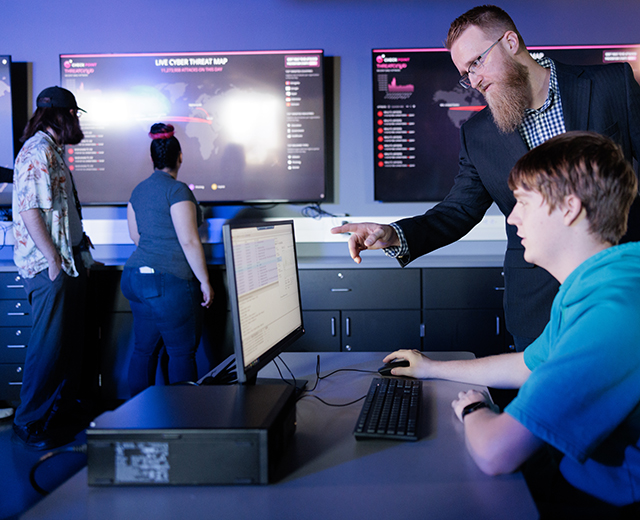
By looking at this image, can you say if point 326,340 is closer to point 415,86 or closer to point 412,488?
point 415,86

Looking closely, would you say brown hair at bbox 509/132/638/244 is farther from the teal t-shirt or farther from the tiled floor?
the tiled floor

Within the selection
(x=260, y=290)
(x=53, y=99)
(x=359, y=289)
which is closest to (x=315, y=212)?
(x=359, y=289)

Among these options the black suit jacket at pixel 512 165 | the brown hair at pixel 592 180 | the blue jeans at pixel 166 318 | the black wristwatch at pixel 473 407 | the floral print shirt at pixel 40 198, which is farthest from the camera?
the blue jeans at pixel 166 318

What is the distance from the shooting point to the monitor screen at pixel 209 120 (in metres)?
3.16

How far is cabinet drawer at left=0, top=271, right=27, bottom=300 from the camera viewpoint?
2727 mm

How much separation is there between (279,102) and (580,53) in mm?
1952

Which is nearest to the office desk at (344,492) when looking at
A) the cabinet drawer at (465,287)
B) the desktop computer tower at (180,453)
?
the desktop computer tower at (180,453)

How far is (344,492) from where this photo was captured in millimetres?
769

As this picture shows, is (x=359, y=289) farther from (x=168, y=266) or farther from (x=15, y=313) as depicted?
(x=15, y=313)

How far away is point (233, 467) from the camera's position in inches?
31.0

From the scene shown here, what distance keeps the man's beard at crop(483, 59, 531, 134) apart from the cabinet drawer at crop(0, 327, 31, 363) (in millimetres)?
2673

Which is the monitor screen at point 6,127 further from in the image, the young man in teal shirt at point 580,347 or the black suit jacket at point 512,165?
the young man in teal shirt at point 580,347

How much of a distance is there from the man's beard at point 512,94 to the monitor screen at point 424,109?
1.63 metres

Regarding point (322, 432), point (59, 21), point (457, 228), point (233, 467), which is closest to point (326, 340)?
point (457, 228)
